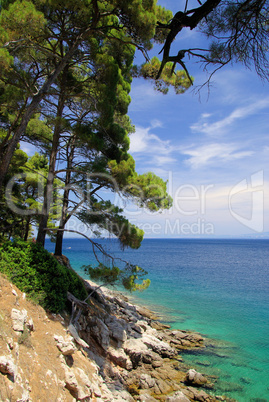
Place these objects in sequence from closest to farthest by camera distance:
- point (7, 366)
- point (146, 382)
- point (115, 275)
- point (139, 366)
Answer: point (7, 366), point (146, 382), point (115, 275), point (139, 366)

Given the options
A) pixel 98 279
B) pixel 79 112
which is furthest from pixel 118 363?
pixel 79 112

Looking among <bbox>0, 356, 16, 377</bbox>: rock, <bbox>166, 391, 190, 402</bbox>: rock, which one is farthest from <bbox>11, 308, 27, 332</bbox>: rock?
<bbox>166, 391, 190, 402</bbox>: rock

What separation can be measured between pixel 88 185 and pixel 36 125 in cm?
348

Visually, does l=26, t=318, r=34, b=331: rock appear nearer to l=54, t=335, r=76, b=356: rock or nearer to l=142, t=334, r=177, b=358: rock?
l=54, t=335, r=76, b=356: rock

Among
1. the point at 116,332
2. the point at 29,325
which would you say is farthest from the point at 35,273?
the point at 116,332

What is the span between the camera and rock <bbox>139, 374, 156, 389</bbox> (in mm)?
8273

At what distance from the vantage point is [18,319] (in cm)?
517

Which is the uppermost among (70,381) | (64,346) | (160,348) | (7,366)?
(7,366)

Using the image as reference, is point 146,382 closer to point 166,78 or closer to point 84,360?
point 84,360

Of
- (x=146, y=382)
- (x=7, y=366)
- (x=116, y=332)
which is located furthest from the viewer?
(x=116, y=332)

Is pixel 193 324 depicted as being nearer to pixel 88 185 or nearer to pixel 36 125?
pixel 88 185

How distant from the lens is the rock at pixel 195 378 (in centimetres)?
894

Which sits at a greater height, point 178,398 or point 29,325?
point 29,325

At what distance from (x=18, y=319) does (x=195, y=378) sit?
7131mm
